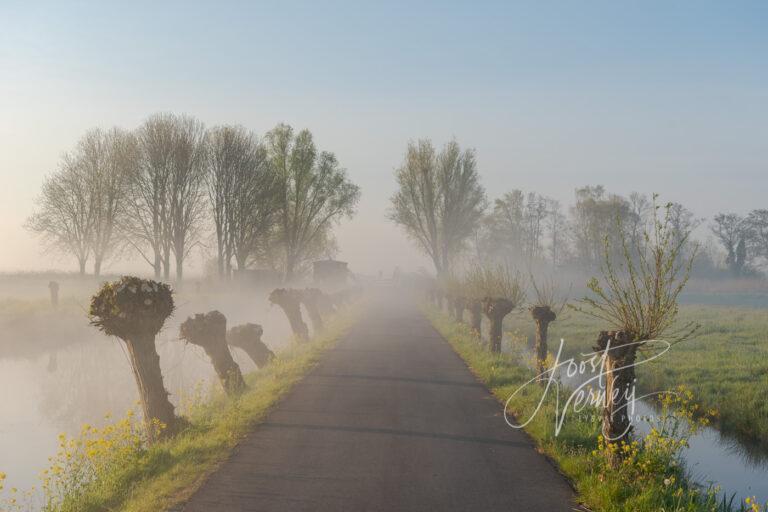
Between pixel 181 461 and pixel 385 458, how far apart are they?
10.1 feet

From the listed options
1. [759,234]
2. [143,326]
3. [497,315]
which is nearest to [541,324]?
[497,315]

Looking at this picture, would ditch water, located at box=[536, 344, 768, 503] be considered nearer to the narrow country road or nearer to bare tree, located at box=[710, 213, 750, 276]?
the narrow country road

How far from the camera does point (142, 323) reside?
33.9 feet

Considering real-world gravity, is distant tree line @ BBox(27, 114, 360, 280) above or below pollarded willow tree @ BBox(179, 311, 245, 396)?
above

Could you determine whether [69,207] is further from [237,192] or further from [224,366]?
[224,366]

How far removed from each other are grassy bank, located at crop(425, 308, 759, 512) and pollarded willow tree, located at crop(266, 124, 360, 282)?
140 ft

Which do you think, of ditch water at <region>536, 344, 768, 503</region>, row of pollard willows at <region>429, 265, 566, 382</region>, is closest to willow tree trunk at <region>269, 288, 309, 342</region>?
row of pollard willows at <region>429, 265, 566, 382</region>

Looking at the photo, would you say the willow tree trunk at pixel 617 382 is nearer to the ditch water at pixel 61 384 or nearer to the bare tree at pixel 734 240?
the ditch water at pixel 61 384

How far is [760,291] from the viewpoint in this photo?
6406cm

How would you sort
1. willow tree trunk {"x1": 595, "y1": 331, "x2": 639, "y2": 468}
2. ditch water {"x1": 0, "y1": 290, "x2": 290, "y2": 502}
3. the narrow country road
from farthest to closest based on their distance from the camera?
1. ditch water {"x1": 0, "y1": 290, "x2": 290, "y2": 502}
2. willow tree trunk {"x1": 595, "y1": 331, "x2": 639, "y2": 468}
3. the narrow country road

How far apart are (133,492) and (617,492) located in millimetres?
6160

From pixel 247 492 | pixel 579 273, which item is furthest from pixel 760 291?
pixel 247 492

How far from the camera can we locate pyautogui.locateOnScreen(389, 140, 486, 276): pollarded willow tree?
187 ft

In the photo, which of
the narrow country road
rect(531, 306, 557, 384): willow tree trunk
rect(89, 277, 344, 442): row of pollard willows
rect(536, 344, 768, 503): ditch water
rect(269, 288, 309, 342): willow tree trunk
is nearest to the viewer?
the narrow country road
